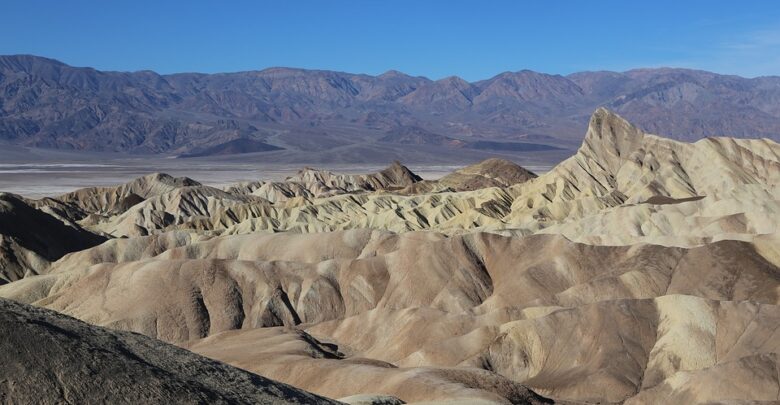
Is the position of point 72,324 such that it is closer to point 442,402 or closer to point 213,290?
point 442,402

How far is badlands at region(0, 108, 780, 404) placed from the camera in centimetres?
3155

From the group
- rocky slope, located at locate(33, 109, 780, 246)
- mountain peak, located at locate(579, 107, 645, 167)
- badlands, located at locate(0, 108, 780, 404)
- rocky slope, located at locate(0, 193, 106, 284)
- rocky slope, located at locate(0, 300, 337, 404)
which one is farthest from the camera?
mountain peak, located at locate(579, 107, 645, 167)

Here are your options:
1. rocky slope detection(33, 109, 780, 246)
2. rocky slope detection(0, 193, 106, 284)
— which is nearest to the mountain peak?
rocky slope detection(33, 109, 780, 246)

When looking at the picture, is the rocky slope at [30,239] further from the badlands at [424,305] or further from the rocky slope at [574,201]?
the rocky slope at [574,201]

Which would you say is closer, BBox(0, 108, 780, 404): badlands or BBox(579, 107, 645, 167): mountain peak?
BBox(0, 108, 780, 404): badlands

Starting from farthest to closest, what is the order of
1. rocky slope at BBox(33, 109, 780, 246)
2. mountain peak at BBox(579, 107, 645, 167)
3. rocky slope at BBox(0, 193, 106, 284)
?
1. mountain peak at BBox(579, 107, 645, 167)
2. rocky slope at BBox(33, 109, 780, 246)
3. rocky slope at BBox(0, 193, 106, 284)

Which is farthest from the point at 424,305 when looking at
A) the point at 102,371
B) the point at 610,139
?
the point at 610,139

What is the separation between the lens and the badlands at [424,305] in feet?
104

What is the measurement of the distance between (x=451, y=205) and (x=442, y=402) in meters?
75.1

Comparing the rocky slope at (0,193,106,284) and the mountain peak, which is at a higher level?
the mountain peak

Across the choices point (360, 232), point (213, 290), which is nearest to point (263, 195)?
point (360, 232)

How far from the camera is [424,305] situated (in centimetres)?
6688

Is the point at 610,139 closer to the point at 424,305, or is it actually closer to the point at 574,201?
the point at 574,201

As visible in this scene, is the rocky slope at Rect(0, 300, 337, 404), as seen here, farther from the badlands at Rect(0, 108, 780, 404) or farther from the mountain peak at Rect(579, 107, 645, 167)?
the mountain peak at Rect(579, 107, 645, 167)
